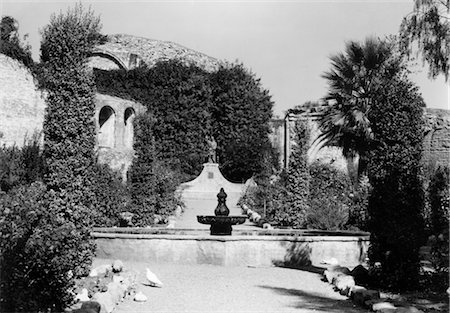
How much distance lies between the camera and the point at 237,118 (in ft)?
115

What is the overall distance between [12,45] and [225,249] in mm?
12618

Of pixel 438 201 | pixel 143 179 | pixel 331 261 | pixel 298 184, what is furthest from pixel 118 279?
pixel 298 184

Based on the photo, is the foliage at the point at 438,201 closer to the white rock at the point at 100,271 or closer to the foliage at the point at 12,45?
the white rock at the point at 100,271

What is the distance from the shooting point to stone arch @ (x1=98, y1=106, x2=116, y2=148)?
91.5ft

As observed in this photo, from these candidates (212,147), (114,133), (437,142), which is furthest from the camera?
(212,147)

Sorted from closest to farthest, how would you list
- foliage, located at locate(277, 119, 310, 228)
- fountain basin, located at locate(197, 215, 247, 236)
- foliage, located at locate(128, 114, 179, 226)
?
fountain basin, located at locate(197, 215, 247, 236) → foliage, located at locate(128, 114, 179, 226) → foliage, located at locate(277, 119, 310, 228)

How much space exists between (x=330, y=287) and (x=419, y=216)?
1.80m

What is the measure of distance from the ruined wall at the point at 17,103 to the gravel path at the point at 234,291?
32.3 ft

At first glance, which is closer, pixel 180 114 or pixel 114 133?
pixel 114 133

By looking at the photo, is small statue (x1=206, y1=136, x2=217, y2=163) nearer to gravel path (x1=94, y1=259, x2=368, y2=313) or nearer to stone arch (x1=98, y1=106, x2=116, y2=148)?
stone arch (x1=98, y1=106, x2=116, y2=148)

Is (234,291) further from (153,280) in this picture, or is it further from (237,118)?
(237,118)

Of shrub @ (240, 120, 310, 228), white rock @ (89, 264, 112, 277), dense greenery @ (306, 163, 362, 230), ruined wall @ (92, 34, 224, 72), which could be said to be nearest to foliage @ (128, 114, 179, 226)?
shrub @ (240, 120, 310, 228)

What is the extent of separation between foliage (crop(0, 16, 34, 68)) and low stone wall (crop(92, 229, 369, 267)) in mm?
10578

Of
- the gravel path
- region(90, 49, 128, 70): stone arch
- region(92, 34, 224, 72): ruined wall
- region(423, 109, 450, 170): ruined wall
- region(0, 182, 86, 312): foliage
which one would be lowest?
the gravel path
